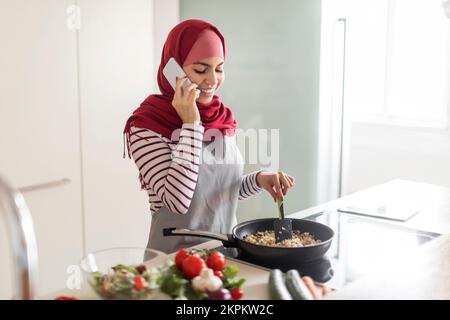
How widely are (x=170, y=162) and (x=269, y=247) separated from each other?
0.40m

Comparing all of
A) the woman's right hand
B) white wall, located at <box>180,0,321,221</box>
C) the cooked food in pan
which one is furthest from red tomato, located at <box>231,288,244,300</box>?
white wall, located at <box>180,0,321,221</box>

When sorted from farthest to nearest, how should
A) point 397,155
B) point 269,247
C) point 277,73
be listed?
point 397,155 → point 277,73 → point 269,247

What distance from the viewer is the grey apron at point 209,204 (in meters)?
1.66

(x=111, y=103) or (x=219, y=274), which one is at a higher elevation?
(x=111, y=103)

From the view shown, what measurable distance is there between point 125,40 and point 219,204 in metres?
1.19

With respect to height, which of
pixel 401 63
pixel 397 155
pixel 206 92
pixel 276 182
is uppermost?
pixel 401 63

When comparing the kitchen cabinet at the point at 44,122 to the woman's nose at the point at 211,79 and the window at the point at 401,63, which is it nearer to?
the woman's nose at the point at 211,79

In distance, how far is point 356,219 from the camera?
1823 millimetres

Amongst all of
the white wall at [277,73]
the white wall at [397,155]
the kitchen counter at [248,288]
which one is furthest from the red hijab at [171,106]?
the white wall at [397,155]

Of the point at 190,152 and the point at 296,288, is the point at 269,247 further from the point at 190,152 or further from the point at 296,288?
the point at 190,152

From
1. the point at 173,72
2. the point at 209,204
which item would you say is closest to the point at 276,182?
the point at 209,204

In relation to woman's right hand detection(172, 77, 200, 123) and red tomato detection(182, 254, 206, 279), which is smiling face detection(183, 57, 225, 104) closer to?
woman's right hand detection(172, 77, 200, 123)

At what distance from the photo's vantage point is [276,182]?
166 centimetres

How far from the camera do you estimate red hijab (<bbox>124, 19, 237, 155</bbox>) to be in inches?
64.2
